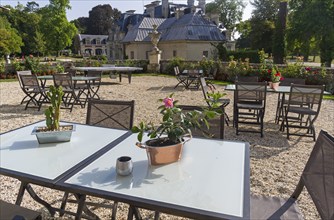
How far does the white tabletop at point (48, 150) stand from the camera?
1.65m

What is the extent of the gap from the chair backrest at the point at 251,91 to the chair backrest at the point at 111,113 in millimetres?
2672

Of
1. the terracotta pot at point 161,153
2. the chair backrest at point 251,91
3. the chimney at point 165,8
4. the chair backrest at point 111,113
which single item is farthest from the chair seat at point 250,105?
the chimney at point 165,8

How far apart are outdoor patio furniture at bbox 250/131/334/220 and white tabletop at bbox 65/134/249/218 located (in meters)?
0.38

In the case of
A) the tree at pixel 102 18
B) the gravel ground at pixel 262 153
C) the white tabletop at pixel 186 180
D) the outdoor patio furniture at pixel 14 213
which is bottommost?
the gravel ground at pixel 262 153

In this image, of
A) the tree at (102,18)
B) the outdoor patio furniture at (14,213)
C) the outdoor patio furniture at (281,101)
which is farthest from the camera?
the tree at (102,18)

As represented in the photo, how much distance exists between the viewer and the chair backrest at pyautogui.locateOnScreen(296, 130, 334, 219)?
1487 millimetres

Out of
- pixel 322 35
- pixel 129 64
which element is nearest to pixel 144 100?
pixel 129 64

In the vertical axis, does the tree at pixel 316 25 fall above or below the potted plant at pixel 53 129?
above

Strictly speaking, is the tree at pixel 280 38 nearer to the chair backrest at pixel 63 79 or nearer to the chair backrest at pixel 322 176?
the chair backrest at pixel 63 79

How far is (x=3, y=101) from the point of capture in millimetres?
8656

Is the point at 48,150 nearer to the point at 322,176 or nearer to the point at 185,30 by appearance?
the point at 322,176

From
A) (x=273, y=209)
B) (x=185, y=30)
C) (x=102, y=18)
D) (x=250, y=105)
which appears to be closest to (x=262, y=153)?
(x=250, y=105)

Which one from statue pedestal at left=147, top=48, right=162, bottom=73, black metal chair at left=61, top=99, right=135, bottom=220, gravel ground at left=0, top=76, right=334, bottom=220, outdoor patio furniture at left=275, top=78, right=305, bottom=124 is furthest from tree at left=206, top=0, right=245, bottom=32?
black metal chair at left=61, top=99, right=135, bottom=220

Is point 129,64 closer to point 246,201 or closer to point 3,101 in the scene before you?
point 3,101
